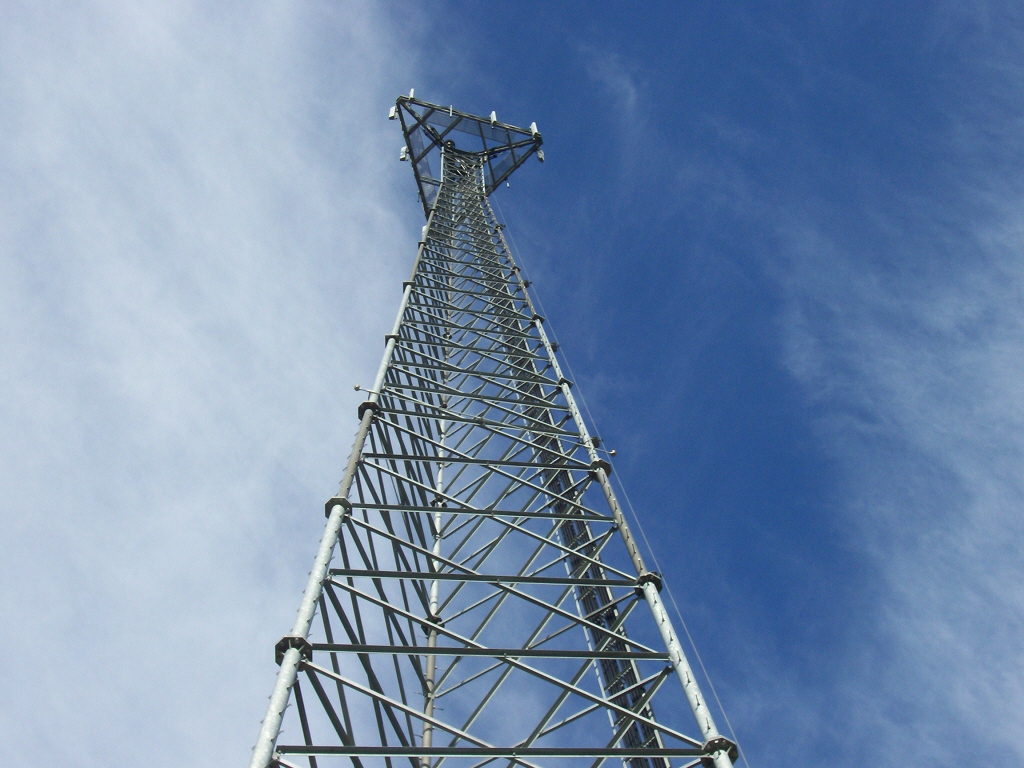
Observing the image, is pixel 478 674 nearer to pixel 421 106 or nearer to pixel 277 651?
pixel 277 651

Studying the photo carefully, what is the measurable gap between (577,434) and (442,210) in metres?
12.8

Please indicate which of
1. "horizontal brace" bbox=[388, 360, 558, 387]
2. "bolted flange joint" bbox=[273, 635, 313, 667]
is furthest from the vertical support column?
"horizontal brace" bbox=[388, 360, 558, 387]

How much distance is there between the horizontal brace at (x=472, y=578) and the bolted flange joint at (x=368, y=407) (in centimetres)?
322

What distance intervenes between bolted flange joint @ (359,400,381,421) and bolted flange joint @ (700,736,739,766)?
21.3 ft

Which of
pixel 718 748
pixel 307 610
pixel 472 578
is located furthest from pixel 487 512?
pixel 718 748

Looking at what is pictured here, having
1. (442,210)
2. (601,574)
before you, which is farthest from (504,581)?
(442,210)

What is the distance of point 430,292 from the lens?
18.2 meters

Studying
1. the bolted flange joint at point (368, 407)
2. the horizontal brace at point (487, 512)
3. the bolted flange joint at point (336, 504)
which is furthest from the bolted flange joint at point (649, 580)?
the bolted flange joint at point (368, 407)

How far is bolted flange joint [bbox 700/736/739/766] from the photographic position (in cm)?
668

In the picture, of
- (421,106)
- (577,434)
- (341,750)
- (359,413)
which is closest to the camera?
(341,750)

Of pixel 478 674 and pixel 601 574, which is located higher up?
pixel 601 574

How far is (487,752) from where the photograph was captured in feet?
22.0

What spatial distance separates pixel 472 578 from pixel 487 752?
7.11 feet

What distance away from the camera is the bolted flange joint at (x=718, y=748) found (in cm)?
668
